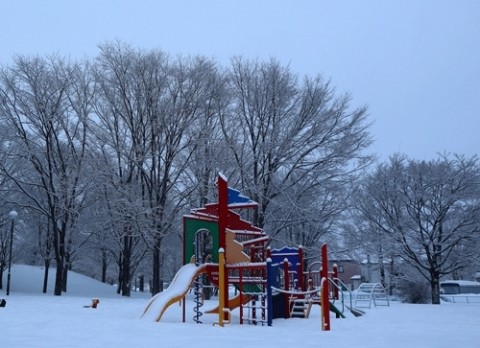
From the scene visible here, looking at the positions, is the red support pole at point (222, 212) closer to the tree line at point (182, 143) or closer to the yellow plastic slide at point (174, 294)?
the yellow plastic slide at point (174, 294)

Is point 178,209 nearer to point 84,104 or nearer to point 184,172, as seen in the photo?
point 184,172

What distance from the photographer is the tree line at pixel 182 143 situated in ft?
84.8

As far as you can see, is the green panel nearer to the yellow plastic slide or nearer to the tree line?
the yellow plastic slide

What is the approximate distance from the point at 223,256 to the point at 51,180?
15.8 metres

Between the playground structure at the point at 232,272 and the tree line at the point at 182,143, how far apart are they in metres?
9.42

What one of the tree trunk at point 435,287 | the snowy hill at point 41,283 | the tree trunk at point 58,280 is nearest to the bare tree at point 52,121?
the tree trunk at point 58,280

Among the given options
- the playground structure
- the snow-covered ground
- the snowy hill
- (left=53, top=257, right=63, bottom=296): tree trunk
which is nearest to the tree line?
(left=53, top=257, right=63, bottom=296): tree trunk

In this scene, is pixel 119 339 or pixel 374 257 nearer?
pixel 119 339

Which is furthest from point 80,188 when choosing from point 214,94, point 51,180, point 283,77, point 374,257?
point 374,257

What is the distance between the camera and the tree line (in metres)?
25.9

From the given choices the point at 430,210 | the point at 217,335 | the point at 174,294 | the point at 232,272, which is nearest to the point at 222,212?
the point at 174,294

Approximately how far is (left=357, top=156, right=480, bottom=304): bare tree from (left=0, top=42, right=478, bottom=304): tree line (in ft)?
0.39

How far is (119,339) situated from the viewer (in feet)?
26.9

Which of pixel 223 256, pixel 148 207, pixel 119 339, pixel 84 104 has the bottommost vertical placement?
pixel 119 339
